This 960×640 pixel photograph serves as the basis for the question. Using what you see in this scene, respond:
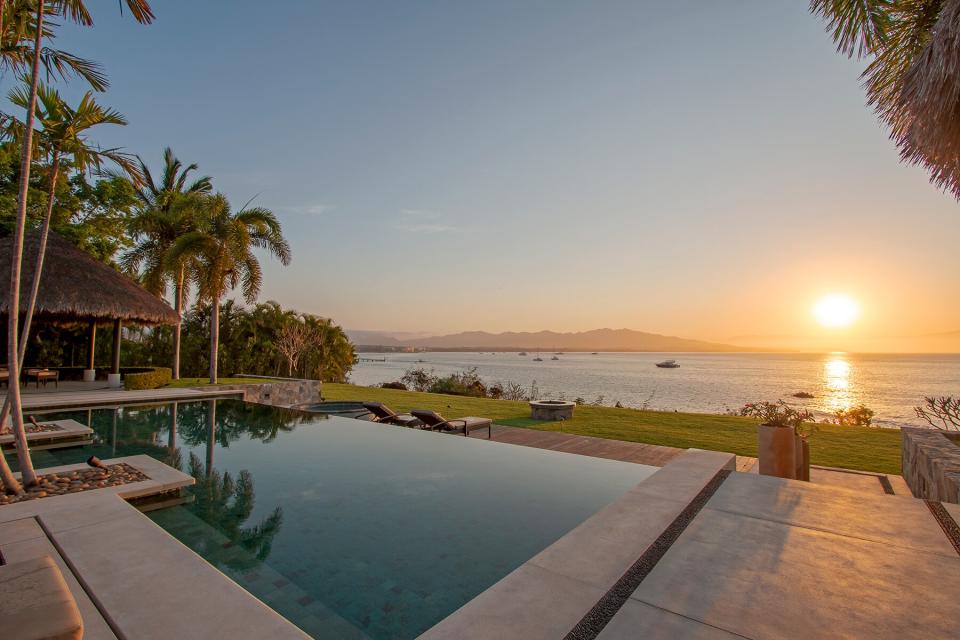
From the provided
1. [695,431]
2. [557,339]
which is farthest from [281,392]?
[557,339]

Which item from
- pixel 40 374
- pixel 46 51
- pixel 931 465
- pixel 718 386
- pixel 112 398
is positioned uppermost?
pixel 46 51

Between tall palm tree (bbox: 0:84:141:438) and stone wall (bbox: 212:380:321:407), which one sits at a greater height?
tall palm tree (bbox: 0:84:141:438)

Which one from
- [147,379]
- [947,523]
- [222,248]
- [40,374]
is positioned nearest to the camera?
[947,523]

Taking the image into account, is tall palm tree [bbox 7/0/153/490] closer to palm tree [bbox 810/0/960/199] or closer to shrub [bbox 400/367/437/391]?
palm tree [bbox 810/0/960/199]

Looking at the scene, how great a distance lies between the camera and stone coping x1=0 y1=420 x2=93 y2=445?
727 cm

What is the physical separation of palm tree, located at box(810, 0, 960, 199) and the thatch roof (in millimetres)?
18300

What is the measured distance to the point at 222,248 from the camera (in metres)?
16.0

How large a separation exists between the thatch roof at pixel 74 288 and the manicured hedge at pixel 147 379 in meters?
1.93

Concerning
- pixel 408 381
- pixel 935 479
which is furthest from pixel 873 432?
pixel 408 381

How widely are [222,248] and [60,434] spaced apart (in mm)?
9480

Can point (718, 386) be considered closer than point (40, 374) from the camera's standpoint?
No

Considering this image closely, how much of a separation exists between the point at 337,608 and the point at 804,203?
15.2m

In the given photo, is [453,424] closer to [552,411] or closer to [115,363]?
[552,411]

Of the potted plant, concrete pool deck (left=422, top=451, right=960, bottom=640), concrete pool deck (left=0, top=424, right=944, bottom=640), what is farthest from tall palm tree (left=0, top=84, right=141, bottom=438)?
the potted plant
